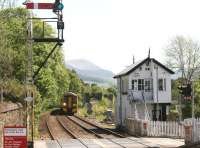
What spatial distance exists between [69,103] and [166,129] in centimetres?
3978

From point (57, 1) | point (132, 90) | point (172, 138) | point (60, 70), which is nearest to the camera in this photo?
point (57, 1)

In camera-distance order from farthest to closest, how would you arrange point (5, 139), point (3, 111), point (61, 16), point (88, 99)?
1. point (88, 99)
2. point (3, 111)
3. point (61, 16)
4. point (5, 139)

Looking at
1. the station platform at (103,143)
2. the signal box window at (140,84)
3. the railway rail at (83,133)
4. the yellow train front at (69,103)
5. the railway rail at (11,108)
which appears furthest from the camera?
the yellow train front at (69,103)

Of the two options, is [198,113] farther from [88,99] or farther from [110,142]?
[88,99]

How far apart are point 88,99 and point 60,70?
175 ft

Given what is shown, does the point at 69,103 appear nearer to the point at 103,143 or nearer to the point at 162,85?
the point at 162,85

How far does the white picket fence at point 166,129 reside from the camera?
43125mm

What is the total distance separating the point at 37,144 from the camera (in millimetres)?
37500

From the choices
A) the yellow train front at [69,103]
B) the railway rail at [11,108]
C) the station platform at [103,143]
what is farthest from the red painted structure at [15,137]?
the yellow train front at [69,103]

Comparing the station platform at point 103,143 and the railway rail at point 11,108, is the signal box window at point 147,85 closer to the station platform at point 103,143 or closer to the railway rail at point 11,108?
the station platform at point 103,143

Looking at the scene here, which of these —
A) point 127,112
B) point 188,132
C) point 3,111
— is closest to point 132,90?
point 127,112

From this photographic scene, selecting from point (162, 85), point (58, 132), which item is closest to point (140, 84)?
point (162, 85)

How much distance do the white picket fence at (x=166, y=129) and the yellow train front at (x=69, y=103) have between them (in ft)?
116

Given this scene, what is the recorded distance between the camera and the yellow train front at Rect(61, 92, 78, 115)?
7956 centimetres
